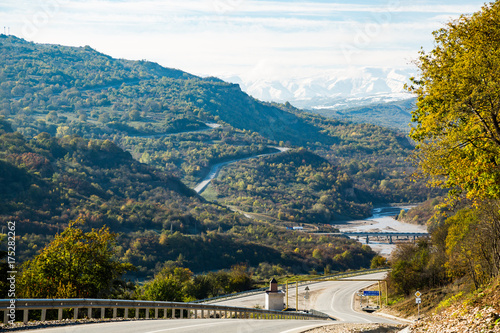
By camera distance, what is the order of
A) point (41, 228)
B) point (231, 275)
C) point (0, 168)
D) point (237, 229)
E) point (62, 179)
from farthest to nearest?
1. point (237, 229)
2. point (62, 179)
3. point (0, 168)
4. point (41, 228)
5. point (231, 275)

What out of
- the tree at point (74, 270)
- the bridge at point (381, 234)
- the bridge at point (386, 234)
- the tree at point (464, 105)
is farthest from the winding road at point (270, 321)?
the bridge at point (386, 234)

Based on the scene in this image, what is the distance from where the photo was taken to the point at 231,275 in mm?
66125

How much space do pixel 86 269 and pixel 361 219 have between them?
172602mm

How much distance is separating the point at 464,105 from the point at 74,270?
19.9m

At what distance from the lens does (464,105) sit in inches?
519

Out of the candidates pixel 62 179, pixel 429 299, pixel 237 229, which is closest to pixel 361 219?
pixel 237 229

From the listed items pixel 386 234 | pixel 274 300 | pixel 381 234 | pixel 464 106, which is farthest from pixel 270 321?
pixel 381 234

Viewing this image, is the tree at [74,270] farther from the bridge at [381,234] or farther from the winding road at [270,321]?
the bridge at [381,234]

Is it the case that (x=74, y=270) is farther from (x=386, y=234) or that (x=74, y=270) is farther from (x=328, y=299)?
(x=386, y=234)

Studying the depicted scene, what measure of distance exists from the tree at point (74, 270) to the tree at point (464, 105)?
16.8m

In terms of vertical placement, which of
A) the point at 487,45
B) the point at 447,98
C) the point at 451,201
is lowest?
the point at 451,201

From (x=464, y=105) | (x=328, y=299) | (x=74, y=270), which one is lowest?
(x=328, y=299)

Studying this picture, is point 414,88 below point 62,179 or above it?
below

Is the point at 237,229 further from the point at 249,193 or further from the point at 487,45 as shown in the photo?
the point at 487,45
